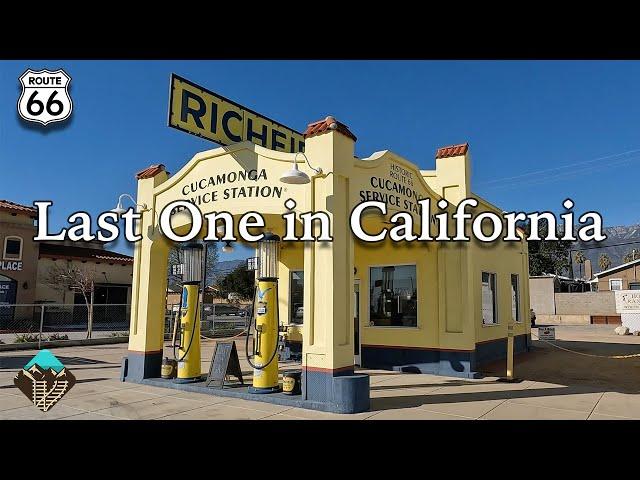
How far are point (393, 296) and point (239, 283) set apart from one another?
32.7 metres

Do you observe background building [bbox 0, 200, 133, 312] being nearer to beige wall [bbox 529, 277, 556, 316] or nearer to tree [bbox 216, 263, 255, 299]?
tree [bbox 216, 263, 255, 299]

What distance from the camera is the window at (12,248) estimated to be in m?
24.6

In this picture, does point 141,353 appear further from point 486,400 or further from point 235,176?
point 486,400

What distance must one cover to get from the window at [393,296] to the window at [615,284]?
40247 mm

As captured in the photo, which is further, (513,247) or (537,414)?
(513,247)

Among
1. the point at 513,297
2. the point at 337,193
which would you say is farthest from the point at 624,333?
the point at 337,193

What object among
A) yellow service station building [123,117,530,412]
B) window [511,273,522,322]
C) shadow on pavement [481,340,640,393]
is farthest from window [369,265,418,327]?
window [511,273,522,322]

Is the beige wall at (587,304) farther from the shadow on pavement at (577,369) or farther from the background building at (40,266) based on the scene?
the background building at (40,266)

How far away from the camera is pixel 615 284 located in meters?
43.9

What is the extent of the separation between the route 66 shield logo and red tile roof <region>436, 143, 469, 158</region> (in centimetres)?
770

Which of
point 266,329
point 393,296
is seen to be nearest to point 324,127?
point 266,329

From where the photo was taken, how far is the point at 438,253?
37.1ft

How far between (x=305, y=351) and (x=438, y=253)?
4894 mm

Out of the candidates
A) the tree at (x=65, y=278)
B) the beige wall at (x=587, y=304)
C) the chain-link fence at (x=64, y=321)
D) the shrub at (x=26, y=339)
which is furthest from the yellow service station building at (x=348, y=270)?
the beige wall at (x=587, y=304)
